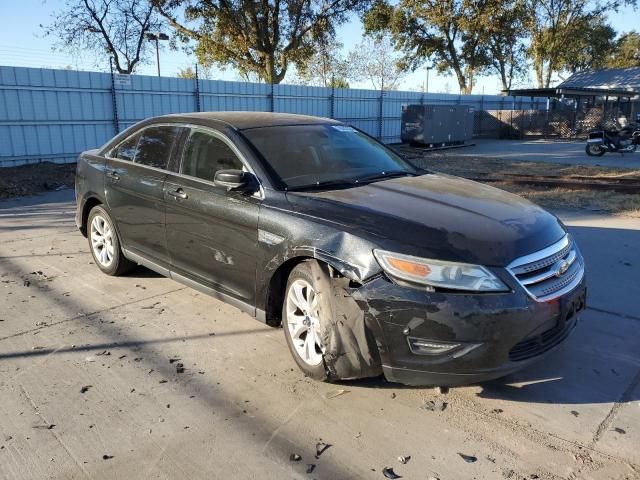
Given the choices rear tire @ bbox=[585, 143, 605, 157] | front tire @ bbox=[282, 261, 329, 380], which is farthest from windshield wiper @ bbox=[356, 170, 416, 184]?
rear tire @ bbox=[585, 143, 605, 157]

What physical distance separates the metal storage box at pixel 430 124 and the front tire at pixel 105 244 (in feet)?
60.6

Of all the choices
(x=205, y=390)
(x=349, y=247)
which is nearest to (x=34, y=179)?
(x=205, y=390)

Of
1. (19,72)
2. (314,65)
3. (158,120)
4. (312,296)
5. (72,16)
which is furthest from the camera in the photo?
(314,65)

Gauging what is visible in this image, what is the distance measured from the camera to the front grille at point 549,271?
296 centimetres

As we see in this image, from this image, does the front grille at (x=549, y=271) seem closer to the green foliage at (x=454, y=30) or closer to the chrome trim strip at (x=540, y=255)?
the chrome trim strip at (x=540, y=255)

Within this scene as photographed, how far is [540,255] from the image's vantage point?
3.10 metres

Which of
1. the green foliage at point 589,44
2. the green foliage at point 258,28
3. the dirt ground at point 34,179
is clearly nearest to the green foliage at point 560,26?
the green foliage at point 589,44

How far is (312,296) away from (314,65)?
51.7m

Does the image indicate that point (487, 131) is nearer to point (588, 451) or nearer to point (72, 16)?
point (72, 16)

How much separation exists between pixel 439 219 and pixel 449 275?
0.45 meters

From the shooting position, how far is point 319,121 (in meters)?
4.74

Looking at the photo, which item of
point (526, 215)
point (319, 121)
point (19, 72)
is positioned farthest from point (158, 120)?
point (19, 72)

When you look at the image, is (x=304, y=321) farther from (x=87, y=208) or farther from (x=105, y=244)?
(x=87, y=208)

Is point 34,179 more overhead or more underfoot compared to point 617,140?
more underfoot
